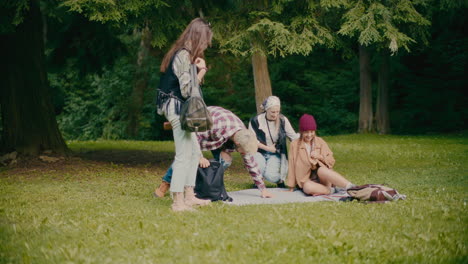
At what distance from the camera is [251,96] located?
82.0 feet

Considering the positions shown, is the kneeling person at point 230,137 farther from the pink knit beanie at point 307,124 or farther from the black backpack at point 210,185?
the pink knit beanie at point 307,124

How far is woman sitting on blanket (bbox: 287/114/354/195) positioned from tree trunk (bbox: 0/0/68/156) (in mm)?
6191

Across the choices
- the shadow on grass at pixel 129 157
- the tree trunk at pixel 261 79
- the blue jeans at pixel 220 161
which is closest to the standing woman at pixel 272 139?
the blue jeans at pixel 220 161

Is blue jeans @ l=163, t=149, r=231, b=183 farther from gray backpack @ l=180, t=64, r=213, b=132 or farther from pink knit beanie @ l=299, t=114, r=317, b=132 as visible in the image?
gray backpack @ l=180, t=64, r=213, b=132

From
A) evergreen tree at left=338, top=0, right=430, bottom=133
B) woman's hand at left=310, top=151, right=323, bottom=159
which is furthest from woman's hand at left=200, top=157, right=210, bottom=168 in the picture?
evergreen tree at left=338, top=0, right=430, bottom=133

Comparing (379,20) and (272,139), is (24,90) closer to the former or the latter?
(272,139)

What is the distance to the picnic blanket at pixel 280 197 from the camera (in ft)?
22.8

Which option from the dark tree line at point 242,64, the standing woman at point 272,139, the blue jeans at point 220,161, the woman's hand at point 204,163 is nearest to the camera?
the woman's hand at point 204,163

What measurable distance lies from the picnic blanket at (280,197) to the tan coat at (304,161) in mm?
221

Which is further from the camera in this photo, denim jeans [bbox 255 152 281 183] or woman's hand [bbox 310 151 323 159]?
denim jeans [bbox 255 152 281 183]

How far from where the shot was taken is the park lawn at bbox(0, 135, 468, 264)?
4273mm

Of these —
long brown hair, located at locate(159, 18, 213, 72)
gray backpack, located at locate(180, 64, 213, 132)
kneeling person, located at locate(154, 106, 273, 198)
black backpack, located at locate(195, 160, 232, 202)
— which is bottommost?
black backpack, located at locate(195, 160, 232, 202)

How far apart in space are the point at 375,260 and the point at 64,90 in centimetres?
2562

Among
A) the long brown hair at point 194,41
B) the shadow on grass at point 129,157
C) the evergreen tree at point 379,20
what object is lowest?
the shadow on grass at point 129,157
